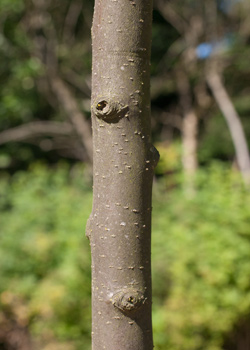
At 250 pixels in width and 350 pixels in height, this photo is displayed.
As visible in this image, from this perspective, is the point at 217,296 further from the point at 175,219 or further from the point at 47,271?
the point at 47,271

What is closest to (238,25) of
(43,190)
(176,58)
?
(176,58)

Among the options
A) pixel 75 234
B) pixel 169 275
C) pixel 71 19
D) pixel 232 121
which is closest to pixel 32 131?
pixel 71 19

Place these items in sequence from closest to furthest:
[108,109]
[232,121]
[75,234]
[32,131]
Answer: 1. [108,109]
2. [75,234]
3. [32,131]
4. [232,121]

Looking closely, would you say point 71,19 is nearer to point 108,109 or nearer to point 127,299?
point 108,109

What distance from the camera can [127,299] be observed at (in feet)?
3.72

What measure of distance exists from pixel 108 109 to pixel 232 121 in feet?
35.2

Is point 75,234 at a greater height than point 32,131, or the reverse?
point 32,131

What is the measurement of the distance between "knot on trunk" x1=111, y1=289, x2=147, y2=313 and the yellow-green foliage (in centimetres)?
245

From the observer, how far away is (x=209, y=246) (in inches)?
152

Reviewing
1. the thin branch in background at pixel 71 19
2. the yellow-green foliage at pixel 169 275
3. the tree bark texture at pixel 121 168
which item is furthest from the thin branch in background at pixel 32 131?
the tree bark texture at pixel 121 168

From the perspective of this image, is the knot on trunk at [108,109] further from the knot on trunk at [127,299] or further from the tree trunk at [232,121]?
the tree trunk at [232,121]

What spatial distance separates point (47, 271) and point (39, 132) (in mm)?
7035

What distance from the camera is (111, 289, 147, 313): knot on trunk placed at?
1.14 metres

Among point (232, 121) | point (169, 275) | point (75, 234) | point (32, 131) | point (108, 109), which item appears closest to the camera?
point (108, 109)
